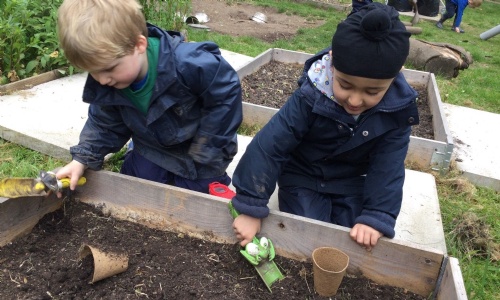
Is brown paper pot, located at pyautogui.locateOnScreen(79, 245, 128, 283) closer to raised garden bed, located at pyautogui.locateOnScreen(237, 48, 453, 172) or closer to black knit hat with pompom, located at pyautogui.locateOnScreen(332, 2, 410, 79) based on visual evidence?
black knit hat with pompom, located at pyautogui.locateOnScreen(332, 2, 410, 79)

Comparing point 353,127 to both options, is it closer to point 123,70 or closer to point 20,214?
point 123,70

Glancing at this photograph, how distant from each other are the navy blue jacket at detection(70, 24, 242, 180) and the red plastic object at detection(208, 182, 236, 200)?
4.3 inches

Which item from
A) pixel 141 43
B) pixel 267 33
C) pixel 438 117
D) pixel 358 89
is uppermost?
pixel 141 43

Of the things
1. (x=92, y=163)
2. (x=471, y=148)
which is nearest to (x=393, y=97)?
(x=92, y=163)

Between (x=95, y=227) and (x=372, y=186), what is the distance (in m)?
1.34

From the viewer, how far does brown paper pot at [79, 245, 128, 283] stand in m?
2.12

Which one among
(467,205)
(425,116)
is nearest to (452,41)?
Answer: (425,116)

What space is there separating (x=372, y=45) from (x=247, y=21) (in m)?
8.43

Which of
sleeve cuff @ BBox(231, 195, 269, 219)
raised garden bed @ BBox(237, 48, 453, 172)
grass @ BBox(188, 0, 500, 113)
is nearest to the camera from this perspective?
sleeve cuff @ BBox(231, 195, 269, 219)

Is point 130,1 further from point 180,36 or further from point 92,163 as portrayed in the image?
point 92,163

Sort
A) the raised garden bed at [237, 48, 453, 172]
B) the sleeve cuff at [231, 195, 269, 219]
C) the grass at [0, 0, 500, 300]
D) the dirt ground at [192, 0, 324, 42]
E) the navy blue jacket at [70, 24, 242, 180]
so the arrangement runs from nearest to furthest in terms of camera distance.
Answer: the sleeve cuff at [231, 195, 269, 219]
the navy blue jacket at [70, 24, 242, 180]
the grass at [0, 0, 500, 300]
the raised garden bed at [237, 48, 453, 172]
the dirt ground at [192, 0, 324, 42]

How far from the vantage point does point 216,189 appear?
272 cm

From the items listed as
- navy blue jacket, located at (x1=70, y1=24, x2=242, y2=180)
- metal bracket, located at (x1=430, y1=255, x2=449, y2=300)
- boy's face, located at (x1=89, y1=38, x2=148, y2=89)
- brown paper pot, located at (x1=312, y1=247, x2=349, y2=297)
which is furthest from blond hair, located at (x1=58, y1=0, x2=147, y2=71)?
metal bracket, located at (x1=430, y1=255, x2=449, y2=300)

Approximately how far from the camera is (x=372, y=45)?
204 centimetres
